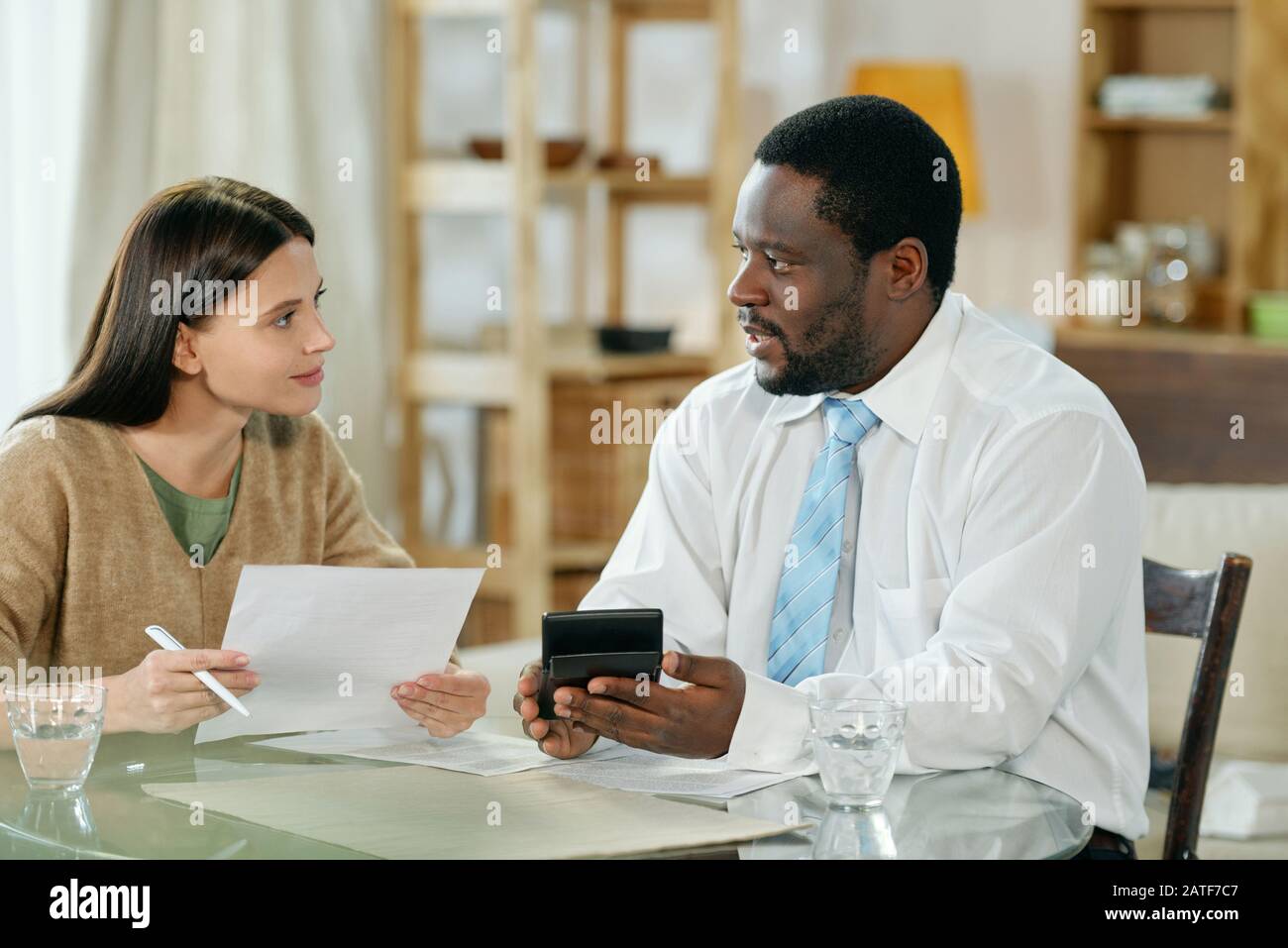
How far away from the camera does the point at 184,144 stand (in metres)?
3.53

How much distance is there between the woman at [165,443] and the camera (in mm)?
1838

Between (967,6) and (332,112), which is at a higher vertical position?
(967,6)

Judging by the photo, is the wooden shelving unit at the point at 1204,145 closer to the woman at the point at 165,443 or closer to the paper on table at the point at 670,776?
the woman at the point at 165,443

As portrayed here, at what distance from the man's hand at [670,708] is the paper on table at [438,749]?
80 mm

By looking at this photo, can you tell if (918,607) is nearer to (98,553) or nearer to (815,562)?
(815,562)

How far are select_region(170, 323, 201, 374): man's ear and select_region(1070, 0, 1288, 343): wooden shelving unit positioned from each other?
118 inches

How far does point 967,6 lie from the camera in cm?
494

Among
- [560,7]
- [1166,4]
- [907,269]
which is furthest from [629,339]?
[907,269]

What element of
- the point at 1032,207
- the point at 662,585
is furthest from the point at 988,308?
the point at 662,585

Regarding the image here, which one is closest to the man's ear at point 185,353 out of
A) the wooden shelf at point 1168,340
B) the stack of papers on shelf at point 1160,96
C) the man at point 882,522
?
the man at point 882,522

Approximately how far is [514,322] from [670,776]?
2495 millimetres

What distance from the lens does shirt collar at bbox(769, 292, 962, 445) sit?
1.88 m

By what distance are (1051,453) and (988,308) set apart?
336cm
